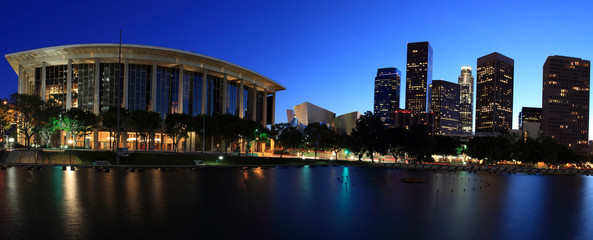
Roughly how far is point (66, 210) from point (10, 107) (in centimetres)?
5634

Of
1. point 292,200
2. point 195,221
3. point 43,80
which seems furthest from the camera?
point 43,80

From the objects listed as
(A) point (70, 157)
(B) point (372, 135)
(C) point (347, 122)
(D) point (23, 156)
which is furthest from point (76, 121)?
(C) point (347, 122)

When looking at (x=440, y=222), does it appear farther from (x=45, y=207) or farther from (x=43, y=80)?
(x=43, y=80)

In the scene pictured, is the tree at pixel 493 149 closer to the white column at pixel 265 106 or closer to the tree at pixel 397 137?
the tree at pixel 397 137

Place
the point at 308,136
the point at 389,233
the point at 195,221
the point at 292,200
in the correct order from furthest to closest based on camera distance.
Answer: the point at 308,136
the point at 292,200
the point at 195,221
the point at 389,233

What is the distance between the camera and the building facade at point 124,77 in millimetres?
87388

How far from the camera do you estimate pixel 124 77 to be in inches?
3455

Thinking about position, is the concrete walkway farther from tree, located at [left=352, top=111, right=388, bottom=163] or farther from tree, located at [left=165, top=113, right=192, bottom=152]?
tree, located at [left=352, top=111, right=388, bottom=163]

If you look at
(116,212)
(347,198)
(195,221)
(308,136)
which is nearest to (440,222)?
(347,198)

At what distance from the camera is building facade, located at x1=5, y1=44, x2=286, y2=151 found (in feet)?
287

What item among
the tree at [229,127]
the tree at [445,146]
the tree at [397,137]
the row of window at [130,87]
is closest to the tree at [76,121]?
the row of window at [130,87]

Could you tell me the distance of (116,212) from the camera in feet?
57.1

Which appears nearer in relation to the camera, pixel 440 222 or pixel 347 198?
pixel 440 222

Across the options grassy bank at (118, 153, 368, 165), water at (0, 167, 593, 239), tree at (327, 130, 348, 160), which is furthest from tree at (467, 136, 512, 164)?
water at (0, 167, 593, 239)
